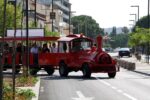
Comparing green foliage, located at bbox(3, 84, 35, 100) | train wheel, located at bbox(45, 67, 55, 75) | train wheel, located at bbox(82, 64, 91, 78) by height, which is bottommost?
train wheel, located at bbox(45, 67, 55, 75)

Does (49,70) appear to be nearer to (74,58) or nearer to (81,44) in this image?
(74,58)

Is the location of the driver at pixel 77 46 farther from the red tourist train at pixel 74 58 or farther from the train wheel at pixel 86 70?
the train wheel at pixel 86 70

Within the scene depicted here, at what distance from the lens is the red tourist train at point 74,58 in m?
37.3

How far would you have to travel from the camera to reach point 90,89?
27.6 meters

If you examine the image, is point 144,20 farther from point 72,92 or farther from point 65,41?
point 72,92

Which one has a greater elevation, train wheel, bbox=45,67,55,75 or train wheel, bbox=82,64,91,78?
train wheel, bbox=82,64,91,78

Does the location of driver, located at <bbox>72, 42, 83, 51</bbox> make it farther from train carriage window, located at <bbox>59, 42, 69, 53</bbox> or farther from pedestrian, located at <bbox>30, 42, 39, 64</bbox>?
pedestrian, located at <bbox>30, 42, 39, 64</bbox>

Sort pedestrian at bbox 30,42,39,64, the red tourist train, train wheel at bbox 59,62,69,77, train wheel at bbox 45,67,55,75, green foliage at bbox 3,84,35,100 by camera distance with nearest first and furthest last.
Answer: green foliage at bbox 3,84,35,100
the red tourist train
train wheel at bbox 59,62,69,77
pedestrian at bbox 30,42,39,64
train wheel at bbox 45,67,55,75

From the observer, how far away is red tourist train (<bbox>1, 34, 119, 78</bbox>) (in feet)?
122

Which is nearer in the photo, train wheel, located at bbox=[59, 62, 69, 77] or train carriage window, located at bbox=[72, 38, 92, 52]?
train carriage window, located at bbox=[72, 38, 92, 52]

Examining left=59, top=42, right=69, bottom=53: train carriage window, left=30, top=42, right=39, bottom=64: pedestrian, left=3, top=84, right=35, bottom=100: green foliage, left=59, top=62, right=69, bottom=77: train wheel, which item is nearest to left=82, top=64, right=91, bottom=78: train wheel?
left=59, top=62, right=69, bottom=77: train wheel

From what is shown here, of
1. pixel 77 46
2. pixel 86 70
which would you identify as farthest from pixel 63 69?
pixel 86 70

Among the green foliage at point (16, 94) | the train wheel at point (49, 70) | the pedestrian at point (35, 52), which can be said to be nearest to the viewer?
the green foliage at point (16, 94)

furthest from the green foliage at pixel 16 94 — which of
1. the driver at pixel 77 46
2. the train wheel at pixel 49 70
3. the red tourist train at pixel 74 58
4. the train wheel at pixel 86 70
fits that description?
the train wheel at pixel 49 70
